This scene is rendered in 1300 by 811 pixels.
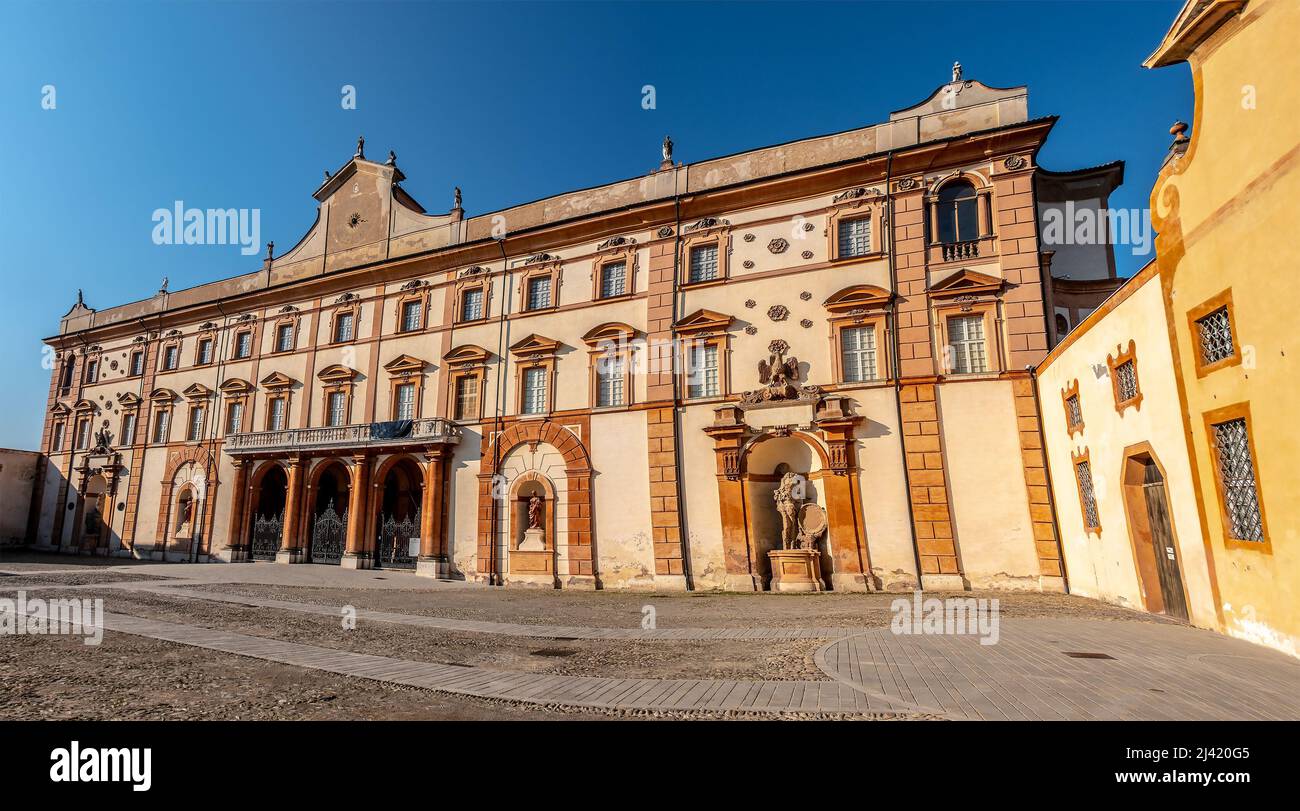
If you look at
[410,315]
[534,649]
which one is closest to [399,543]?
[410,315]

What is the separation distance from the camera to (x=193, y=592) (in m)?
15.6

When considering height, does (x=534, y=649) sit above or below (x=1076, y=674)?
below

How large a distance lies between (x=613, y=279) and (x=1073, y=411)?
1449cm

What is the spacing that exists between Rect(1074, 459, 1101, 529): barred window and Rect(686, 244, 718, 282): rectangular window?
11.7m

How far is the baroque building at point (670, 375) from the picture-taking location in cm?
1708

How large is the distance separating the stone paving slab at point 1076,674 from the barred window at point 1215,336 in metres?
3.82

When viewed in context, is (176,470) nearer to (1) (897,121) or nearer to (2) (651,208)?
(2) (651,208)

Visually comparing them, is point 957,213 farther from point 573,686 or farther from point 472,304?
point 573,686

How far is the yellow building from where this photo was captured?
7449mm

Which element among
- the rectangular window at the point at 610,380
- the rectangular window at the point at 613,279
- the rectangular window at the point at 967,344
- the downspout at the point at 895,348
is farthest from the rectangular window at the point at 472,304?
the rectangular window at the point at 967,344

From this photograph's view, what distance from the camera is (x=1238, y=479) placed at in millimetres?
8367

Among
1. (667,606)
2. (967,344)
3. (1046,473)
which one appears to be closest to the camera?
(667,606)

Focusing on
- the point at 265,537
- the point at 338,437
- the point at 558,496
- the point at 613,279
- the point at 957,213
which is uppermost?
the point at 957,213
